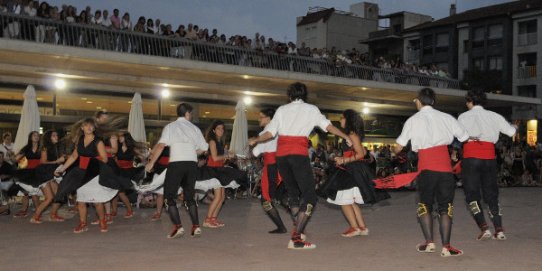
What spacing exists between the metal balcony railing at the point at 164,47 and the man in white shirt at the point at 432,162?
47.6ft

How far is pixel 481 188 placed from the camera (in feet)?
30.5

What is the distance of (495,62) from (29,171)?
44.6 m

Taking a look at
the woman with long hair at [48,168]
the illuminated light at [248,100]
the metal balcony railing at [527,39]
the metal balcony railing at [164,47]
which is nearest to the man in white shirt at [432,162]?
the woman with long hair at [48,168]

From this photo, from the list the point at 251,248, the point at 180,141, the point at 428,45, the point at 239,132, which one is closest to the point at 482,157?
the point at 251,248

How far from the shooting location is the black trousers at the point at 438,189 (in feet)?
25.0

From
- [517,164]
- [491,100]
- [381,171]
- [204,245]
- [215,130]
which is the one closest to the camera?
[204,245]

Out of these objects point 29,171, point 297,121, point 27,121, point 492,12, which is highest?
point 492,12

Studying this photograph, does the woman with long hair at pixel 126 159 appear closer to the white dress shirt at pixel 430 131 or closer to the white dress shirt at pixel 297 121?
the white dress shirt at pixel 297 121

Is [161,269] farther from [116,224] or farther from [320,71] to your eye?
[320,71]

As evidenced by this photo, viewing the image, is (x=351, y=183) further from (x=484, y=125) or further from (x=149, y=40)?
(x=149, y=40)

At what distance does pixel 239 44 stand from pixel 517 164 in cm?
1188

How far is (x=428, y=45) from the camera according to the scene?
178 ft

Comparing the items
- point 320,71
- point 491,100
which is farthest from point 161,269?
point 491,100

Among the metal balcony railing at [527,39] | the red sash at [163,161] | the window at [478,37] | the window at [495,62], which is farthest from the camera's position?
the window at [478,37]
